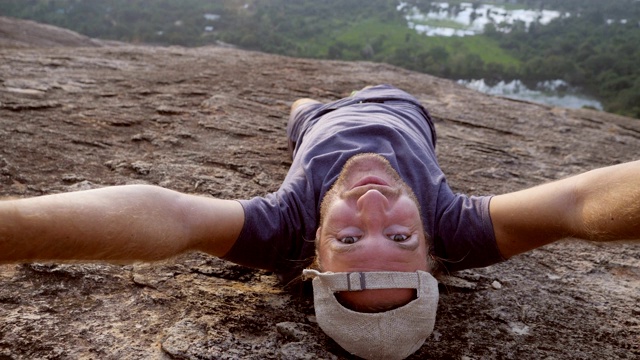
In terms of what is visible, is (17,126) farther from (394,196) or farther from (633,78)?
(633,78)

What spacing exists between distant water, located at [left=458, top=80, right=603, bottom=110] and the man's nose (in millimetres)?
31690

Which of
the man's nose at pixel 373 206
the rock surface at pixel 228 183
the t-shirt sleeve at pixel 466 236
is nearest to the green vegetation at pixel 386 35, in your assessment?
the rock surface at pixel 228 183

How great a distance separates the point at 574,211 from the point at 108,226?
190 centimetres

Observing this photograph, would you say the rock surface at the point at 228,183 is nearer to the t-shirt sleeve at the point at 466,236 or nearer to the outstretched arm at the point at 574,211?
the t-shirt sleeve at the point at 466,236

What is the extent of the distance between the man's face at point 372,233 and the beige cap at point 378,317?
50mm

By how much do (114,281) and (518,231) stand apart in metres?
1.98

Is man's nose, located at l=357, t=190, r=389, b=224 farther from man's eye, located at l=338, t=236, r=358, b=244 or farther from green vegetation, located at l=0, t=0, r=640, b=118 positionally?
green vegetation, located at l=0, t=0, r=640, b=118

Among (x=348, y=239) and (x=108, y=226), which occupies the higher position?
(x=108, y=226)

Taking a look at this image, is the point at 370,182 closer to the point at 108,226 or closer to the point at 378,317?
the point at 378,317

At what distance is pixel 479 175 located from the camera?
13.6 feet

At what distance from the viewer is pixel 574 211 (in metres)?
2.01

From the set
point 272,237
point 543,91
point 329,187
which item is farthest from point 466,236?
point 543,91

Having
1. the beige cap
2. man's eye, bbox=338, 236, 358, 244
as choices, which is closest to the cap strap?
the beige cap

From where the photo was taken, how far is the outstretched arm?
5.97 feet
